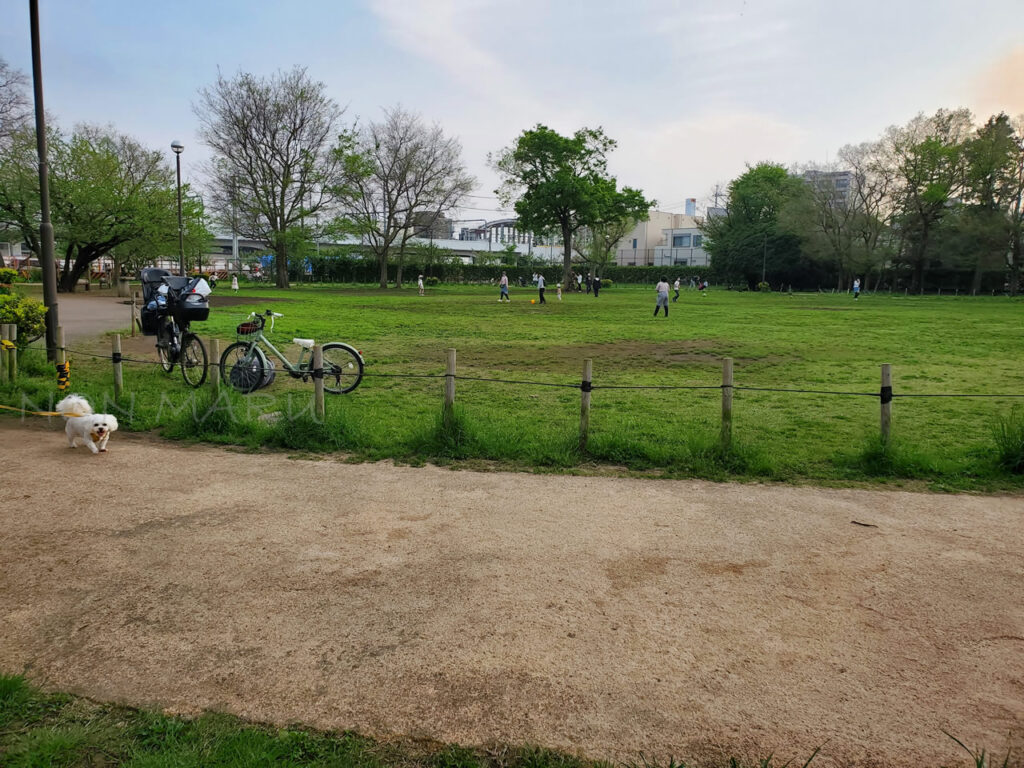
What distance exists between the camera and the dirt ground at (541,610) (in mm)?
2953

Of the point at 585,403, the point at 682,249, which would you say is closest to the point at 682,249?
the point at 682,249

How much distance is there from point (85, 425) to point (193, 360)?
378cm

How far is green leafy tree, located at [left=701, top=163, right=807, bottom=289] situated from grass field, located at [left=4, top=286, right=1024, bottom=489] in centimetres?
5257

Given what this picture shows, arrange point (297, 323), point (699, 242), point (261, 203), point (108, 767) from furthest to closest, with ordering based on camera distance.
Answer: point (699, 242) < point (261, 203) < point (297, 323) < point (108, 767)

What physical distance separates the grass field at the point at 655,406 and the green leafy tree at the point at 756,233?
52.6 metres

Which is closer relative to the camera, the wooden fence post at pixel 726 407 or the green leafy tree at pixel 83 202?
the wooden fence post at pixel 726 407

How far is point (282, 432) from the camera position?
7.44 meters

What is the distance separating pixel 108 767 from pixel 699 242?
4125 inches

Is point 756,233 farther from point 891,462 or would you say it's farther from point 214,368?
point 214,368

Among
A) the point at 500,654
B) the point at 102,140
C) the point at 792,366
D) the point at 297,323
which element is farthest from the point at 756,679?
the point at 102,140

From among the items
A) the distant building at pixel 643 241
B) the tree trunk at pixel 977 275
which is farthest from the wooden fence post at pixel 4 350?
the distant building at pixel 643 241

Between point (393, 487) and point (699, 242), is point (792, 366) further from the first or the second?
point (699, 242)

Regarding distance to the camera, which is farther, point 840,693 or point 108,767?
point 840,693

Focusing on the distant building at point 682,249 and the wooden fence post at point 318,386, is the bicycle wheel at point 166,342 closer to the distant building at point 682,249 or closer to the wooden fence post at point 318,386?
the wooden fence post at point 318,386
